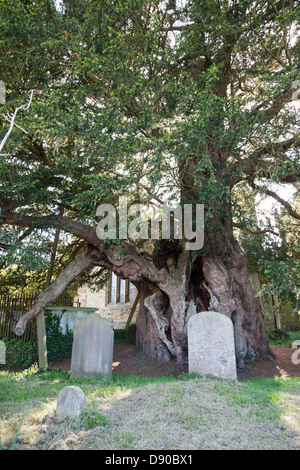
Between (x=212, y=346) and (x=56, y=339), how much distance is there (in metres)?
5.39

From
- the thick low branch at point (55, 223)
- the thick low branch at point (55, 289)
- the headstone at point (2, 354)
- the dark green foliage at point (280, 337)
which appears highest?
the thick low branch at point (55, 223)

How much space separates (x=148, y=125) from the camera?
20.7 ft

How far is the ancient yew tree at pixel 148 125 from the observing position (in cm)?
614

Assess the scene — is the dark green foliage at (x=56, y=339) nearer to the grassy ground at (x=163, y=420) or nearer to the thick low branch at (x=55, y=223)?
the thick low branch at (x=55, y=223)

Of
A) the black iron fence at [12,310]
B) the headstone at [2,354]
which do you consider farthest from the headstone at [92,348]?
the black iron fence at [12,310]

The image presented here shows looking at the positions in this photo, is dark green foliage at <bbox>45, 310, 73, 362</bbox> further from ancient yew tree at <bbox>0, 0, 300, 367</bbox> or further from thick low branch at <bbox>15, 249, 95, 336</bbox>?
ancient yew tree at <bbox>0, 0, 300, 367</bbox>

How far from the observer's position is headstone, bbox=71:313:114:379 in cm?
648

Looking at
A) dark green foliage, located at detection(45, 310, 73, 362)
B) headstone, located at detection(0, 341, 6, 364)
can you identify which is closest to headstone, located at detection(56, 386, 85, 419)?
headstone, located at detection(0, 341, 6, 364)

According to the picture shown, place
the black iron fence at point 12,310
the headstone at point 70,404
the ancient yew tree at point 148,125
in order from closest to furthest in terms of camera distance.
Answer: the headstone at point 70,404 → the ancient yew tree at point 148,125 → the black iron fence at point 12,310

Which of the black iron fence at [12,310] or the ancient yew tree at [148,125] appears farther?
the black iron fence at [12,310]

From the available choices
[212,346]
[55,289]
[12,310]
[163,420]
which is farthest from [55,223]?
[163,420]

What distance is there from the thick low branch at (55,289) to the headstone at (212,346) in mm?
3244

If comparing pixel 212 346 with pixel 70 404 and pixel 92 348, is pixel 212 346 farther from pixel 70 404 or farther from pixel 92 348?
pixel 70 404

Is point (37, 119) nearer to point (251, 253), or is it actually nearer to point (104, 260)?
point (104, 260)
